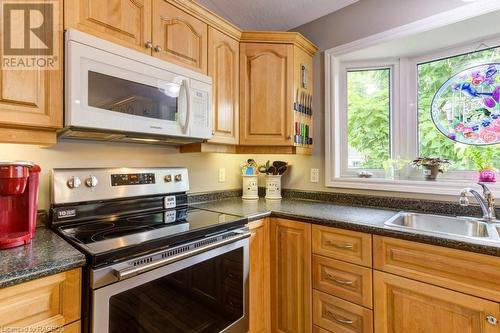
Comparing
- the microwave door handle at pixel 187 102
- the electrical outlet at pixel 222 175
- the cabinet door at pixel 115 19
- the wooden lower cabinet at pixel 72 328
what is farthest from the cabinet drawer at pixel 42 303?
the electrical outlet at pixel 222 175

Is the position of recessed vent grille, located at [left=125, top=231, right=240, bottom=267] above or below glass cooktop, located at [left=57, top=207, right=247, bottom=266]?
below

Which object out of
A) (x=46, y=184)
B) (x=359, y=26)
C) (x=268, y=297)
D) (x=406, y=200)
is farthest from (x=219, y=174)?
(x=359, y=26)

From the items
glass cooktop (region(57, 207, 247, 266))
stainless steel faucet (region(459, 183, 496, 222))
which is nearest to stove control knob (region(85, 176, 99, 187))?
glass cooktop (region(57, 207, 247, 266))

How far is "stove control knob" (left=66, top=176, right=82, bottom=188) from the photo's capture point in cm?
130

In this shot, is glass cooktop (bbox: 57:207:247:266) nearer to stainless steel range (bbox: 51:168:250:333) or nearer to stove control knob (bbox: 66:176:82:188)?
stainless steel range (bbox: 51:168:250:333)

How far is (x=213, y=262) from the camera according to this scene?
1.32 metres

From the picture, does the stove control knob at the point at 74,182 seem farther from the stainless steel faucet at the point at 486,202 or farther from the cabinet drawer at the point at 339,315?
the stainless steel faucet at the point at 486,202

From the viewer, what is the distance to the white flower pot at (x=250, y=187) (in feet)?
7.31

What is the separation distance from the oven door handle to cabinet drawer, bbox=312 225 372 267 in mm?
431

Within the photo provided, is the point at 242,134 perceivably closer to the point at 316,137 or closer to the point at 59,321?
the point at 316,137

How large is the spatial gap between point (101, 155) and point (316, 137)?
1.54 m

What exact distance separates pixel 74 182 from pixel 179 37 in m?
0.97

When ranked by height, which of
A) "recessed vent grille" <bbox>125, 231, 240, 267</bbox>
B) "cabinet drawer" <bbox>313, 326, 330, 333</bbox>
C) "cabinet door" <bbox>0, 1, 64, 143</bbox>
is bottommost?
"cabinet drawer" <bbox>313, 326, 330, 333</bbox>

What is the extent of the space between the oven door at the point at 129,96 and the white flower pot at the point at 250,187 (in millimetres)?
709
